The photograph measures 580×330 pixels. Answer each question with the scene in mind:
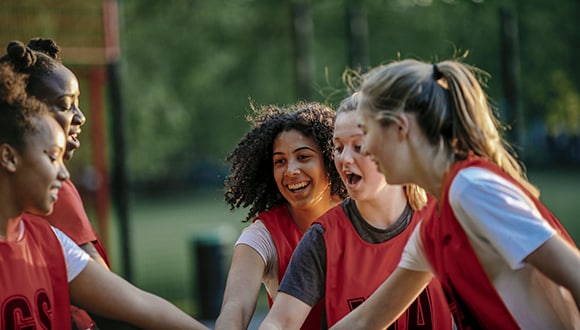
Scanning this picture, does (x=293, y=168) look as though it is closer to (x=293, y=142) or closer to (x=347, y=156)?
(x=293, y=142)

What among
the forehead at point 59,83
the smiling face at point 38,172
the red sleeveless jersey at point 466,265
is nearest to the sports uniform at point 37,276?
the smiling face at point 38,172

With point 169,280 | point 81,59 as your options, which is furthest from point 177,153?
point 81,59

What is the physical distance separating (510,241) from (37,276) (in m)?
1.34

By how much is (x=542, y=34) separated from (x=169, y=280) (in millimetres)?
7603

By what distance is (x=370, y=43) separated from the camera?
10266mm

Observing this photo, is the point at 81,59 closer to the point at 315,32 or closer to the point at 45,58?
the point at 315,32

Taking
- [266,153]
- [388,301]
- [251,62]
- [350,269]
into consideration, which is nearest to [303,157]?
[266,153]

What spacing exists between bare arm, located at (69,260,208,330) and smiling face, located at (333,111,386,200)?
0.76 meters

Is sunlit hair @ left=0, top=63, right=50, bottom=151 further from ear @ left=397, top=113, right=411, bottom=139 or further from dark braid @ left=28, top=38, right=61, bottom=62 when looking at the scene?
ear @ left=397, top=113, right=411, bottom=139

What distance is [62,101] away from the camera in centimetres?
279

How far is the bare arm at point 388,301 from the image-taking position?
266cm

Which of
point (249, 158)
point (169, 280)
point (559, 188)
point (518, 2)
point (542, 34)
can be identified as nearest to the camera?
point (249, 158)

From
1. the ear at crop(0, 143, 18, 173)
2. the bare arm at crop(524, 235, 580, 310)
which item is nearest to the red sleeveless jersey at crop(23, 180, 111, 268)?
the ear at crop(0, 143, 18, 173)

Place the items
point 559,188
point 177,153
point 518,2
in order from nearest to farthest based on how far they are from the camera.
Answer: point 518,2, point 559,188, point 177,153
